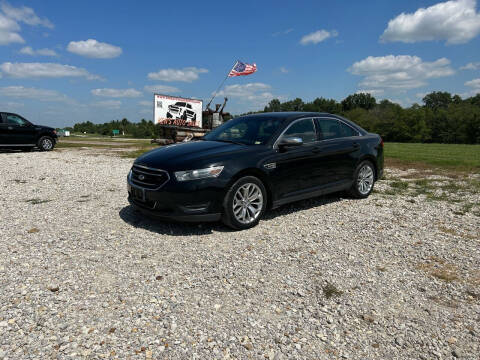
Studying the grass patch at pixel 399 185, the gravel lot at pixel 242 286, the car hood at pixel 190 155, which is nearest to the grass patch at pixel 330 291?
the gravel lot at pixel 242 286

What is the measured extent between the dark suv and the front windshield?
13270mm

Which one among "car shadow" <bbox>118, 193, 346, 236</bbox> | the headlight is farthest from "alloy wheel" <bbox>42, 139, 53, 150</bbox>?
the headlight

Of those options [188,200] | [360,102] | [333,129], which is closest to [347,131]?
[333,129]

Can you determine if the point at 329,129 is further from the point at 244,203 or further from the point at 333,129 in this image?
the point at 244,203

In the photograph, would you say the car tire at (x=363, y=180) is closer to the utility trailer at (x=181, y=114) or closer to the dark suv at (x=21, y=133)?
the dark suv at (x=21, y=133)

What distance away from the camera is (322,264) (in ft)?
13.0

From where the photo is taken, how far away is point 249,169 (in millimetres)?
5023

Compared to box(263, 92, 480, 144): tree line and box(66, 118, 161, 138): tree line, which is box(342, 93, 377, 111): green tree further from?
box(66, 118, 161, 138): tree line

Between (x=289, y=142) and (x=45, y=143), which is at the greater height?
(x=289, y=142)

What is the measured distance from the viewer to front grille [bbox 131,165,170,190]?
188 inches

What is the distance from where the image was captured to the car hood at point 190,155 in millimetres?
4754

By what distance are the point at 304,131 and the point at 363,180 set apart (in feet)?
6.30

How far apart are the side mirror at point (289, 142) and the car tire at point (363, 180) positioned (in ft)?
6.64

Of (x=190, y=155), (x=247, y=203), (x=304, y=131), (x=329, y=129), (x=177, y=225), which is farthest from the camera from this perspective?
(x=329, y=129)
